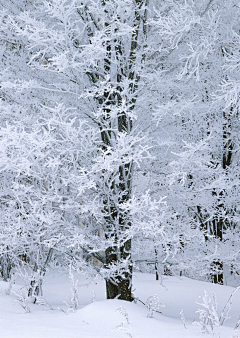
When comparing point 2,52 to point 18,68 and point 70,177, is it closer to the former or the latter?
point 18,68

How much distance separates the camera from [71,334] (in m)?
3.27

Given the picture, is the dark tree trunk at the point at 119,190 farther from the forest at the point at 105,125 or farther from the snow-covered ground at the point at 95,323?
the snow-covered ground at the point at 95,323

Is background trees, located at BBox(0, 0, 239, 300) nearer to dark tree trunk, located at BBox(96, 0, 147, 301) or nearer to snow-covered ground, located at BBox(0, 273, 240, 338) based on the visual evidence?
dark tree trunk, located at BBox(96, 0, 147, 301)

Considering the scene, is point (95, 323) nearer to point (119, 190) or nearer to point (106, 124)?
point (119, 190)

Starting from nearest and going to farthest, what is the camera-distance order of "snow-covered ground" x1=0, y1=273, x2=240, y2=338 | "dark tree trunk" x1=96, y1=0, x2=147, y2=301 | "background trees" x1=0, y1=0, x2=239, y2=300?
"snow-covered ground" x1=0, y1=273, x2=240, y2=338 → "background trees" x1=0, y1=0, x2=239, y2=300 → "dark tree trunk" x1=96, y1=0, x2=147, y2=301

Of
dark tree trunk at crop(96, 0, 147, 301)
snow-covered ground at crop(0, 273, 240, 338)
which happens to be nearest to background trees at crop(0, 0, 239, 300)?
dark tree trunk at crop(96, 0, 147, 301)

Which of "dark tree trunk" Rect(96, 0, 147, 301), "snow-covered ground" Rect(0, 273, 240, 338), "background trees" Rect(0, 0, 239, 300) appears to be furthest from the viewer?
"dark tree trunk" Rect(96, 0, 147, 301)

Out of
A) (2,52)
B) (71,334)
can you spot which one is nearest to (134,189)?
(71,334)

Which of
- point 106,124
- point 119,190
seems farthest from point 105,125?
point 119,190

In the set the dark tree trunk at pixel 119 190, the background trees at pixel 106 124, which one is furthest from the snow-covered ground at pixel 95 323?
the dark tree trunk at pixel 119 190

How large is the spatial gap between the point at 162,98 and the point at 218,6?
5.64 ft

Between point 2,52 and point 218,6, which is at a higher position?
point 218,6

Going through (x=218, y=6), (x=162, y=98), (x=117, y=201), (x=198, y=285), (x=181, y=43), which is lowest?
(x=198, y=285)

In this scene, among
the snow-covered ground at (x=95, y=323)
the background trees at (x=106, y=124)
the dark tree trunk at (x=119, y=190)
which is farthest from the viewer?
the dark tree trunk at (x=119, y=190)
